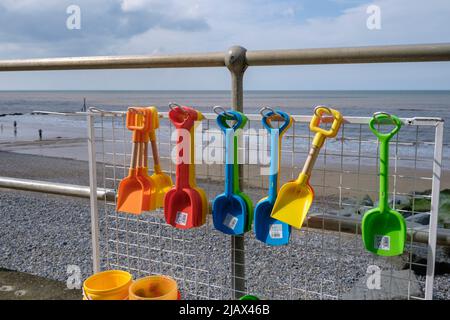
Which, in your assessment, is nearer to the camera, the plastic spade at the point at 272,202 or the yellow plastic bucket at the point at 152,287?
the plastic spade at the point at 272,202

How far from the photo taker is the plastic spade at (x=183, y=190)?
4.47ft

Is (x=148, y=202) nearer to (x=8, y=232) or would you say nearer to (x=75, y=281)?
(x=75, y=281)

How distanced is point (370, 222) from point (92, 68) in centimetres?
114

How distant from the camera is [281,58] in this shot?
130 cm

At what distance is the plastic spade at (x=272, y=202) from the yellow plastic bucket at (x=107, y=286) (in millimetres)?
490

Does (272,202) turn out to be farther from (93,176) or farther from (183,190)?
(93,176)

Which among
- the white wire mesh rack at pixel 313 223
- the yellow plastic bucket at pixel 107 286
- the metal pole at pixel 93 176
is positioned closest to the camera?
the white wire mesh rack at pixel 313 223

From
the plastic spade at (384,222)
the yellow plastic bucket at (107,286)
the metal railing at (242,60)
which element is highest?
the metal railing at (242,60)

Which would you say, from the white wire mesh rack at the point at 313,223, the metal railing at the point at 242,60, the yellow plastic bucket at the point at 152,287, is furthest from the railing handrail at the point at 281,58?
the yellow plastic bucket at the point at 152,287

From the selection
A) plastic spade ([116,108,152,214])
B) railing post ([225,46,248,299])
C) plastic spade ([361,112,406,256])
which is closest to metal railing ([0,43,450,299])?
railing post ([225,46,248,299])

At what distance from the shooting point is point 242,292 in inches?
59.6

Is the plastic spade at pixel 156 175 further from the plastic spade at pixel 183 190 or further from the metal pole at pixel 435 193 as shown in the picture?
the metal pole at pixel 435 193

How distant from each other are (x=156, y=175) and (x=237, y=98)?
1.27ft

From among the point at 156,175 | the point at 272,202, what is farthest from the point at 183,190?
the point at 272,202
